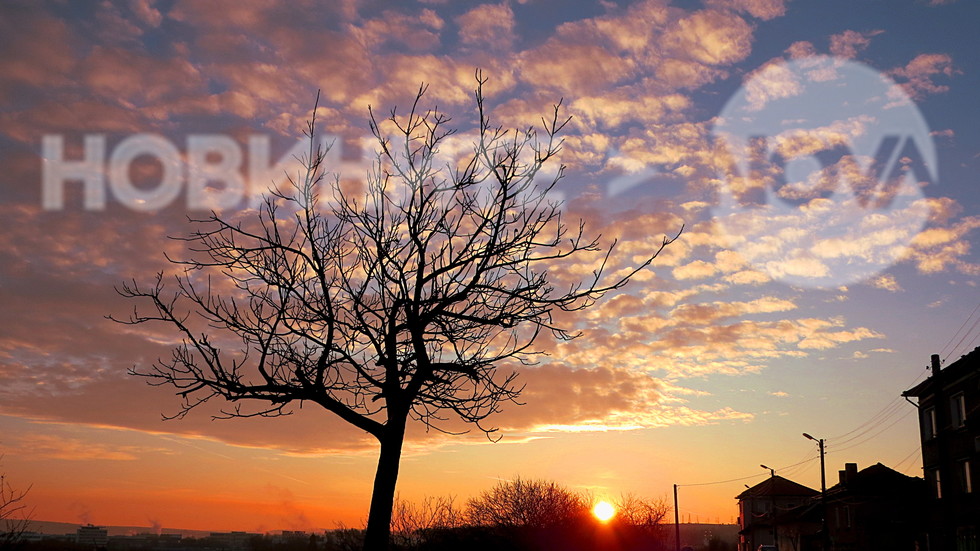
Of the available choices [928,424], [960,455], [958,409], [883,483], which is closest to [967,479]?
[960,455]

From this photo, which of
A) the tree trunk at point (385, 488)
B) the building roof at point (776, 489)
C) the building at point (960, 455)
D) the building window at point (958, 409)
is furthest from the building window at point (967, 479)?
the building roof at point (776, 489)

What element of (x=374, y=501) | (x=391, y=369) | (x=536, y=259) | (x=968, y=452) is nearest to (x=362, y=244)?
(x=391, y=369)

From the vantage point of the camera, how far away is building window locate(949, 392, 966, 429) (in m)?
42.5

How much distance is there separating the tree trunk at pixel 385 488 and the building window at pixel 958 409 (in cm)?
4260

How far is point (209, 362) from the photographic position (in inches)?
337

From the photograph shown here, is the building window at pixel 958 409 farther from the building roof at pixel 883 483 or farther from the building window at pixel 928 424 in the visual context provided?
the building roof at pixel 883 483

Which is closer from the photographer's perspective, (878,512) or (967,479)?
(967,479)

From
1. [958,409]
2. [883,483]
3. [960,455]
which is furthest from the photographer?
[883,483]

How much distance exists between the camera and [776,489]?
11200 centimetres

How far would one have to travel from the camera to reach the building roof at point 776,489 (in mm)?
110688

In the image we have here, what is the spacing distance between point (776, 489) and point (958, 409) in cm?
7401

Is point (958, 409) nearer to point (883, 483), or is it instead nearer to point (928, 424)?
point (928, 424)

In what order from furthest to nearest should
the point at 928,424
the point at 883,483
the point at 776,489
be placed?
the point at 776,489
the point at 883,483
the point at 928,424

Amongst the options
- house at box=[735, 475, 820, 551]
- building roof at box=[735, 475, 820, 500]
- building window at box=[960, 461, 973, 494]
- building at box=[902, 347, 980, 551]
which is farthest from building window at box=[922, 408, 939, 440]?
building roof at box=[735, 475, 820, 500]
